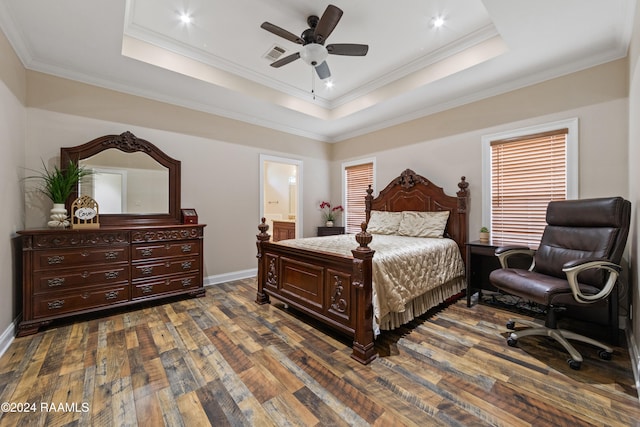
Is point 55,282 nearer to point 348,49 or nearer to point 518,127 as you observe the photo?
point 348,49

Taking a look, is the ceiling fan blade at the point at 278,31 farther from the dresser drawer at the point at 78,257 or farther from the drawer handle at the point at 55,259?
the drawer handle at the point at 55,259

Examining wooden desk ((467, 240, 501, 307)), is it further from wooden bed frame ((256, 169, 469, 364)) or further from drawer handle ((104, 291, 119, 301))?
drawer handle ((104, 291, 119, 301))

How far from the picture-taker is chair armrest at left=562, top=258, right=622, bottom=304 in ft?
6.48

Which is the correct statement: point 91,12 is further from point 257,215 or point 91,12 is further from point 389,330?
point 389,330

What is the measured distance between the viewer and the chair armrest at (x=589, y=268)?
1.97m

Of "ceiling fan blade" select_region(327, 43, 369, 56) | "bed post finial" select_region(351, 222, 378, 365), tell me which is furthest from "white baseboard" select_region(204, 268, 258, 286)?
"ceiling fan blade" select_region(327, 43, 369, 56)

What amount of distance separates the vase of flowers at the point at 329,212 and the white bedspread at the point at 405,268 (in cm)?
237

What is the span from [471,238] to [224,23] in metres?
3.97

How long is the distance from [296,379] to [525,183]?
3.43m

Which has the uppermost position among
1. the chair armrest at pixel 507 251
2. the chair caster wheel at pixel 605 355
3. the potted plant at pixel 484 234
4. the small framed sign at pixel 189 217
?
the small framed sign at pixel 189 217

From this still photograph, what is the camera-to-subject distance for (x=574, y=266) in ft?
6.46

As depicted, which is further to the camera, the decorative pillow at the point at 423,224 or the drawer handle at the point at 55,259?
the decorative pillow at the point at 423,224

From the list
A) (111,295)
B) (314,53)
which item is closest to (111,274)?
(111,295)

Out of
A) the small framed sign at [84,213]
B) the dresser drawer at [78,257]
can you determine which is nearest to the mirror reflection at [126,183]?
the small framed sign at [84,213]
